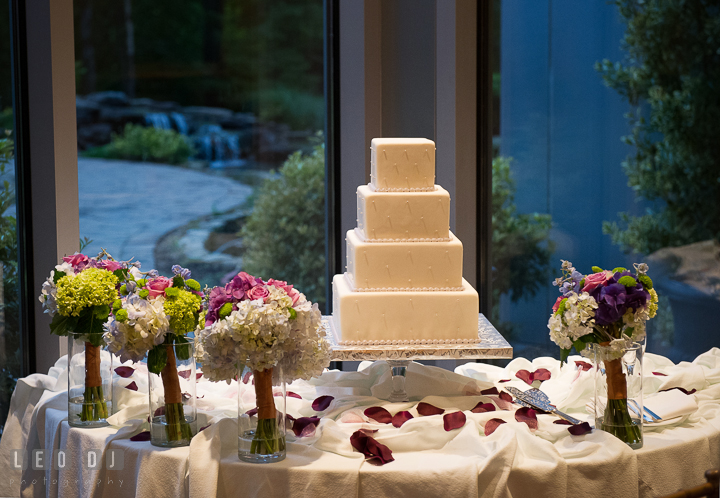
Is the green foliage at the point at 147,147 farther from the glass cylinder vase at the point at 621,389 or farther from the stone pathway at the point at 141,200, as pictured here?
the glass cylinder vase at the point at 621,389

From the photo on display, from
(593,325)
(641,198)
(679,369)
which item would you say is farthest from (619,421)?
(641,198)

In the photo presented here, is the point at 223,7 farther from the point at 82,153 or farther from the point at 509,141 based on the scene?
the point at 509,141

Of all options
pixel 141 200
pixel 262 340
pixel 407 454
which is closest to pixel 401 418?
pixel 407 454

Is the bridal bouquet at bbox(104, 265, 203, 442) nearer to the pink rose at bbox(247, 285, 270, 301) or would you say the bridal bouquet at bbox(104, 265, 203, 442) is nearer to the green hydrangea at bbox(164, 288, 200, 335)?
the green hydrangea at bbox(164, 288, 200, 335)

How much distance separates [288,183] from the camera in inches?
182

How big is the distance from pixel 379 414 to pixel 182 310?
2.40 ft

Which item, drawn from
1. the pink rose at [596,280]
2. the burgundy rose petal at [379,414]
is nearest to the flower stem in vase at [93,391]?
the burgundy rose petal at [379,414]

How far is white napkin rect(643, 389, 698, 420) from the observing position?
2.38 metres

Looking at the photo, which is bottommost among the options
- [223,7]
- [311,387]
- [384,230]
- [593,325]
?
[311,387]

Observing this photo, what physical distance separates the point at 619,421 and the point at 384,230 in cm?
115

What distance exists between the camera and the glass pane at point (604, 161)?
12.6 ft

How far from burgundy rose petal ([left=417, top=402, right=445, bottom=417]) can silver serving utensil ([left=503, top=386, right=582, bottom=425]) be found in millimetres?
300

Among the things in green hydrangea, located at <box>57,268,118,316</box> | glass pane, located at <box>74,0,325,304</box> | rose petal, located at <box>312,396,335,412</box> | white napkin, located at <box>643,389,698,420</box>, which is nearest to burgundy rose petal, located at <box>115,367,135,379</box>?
green hydrangea, located at <box>57,268,118,316</box>

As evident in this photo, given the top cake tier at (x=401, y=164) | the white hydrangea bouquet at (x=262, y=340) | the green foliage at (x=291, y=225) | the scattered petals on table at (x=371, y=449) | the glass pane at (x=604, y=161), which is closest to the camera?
the white hydrangea bouquet at (x=262, y=340)
